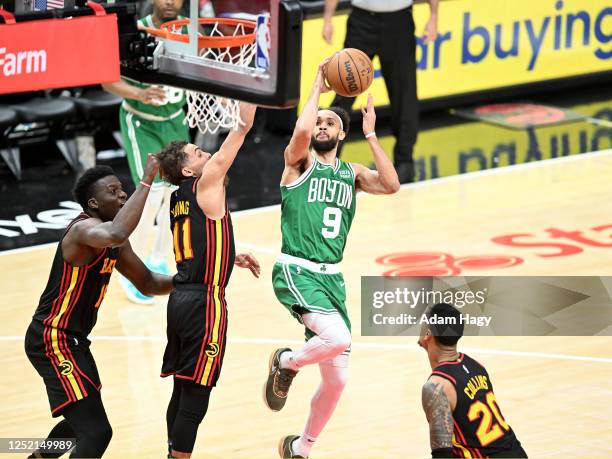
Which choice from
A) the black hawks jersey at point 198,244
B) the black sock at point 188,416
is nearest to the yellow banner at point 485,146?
the black hawks jersey at point 198,244

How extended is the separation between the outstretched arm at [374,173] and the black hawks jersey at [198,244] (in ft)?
3.51

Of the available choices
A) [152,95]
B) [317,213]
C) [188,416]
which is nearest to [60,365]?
[188,416]

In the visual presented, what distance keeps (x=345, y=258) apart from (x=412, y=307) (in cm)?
191

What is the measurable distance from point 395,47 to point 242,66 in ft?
21.6

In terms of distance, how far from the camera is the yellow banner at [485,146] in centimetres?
1402

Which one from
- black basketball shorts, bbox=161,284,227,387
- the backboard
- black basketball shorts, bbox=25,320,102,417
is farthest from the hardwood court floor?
the backboard

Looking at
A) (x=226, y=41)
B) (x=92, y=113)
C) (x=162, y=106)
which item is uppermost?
(x=226, y=41)

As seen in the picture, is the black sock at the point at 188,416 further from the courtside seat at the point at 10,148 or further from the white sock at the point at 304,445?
the courtside seat at the point at 10,148

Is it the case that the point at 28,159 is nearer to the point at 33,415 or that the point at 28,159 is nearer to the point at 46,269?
the point at 46,269

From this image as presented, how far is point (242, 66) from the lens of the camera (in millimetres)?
7047

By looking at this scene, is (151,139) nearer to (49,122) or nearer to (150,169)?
(150,169)

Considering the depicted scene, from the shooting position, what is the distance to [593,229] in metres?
12.0

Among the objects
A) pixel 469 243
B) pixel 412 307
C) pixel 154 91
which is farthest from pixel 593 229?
pixel 154 91

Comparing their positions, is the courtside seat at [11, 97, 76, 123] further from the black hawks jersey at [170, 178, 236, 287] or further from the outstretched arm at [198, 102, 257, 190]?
the outstretched arm at [198, 102, 257, 190]
